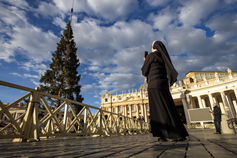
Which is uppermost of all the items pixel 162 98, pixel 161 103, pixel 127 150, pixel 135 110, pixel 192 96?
pixel 192 96

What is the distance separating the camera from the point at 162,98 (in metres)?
3.30

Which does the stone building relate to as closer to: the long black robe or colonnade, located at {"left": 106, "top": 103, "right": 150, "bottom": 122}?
colonnade, located at {"left": 106, "top": 103, "right": 150, "bottom": 122}

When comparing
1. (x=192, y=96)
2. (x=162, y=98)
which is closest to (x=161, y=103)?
(x=162, y=98)

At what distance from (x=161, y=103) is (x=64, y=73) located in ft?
56.6

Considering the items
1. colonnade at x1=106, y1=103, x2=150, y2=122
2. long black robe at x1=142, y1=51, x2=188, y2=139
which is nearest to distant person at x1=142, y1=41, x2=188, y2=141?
long black robe at x1=142, y1=51, x2=188, y2=139

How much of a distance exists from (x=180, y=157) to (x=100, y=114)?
18.0 ft

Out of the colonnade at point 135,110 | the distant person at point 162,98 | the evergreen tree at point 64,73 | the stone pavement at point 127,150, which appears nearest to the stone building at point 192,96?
the colonnade at point 135,110

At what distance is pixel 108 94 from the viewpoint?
68000mm

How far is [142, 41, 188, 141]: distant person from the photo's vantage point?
2998mm

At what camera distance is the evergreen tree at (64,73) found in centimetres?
1667

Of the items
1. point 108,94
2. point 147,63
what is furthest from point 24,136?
point 108,94

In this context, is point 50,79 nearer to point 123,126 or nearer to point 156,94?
point 123,126

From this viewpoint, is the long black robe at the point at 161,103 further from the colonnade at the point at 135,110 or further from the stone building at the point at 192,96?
the colonnade at the point at 135,110

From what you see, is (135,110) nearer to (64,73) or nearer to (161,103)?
(64,73)
